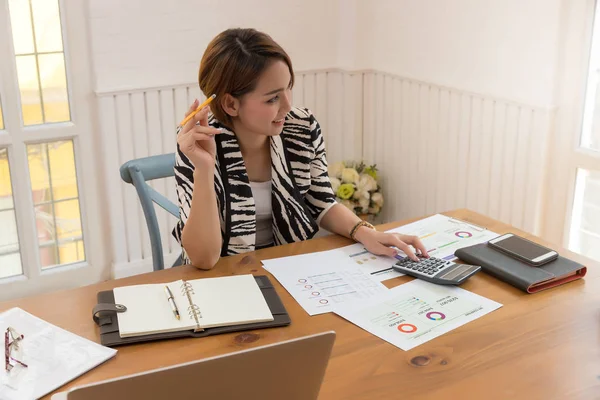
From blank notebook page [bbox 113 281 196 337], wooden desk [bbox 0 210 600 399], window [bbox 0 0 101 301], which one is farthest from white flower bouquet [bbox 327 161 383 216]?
blank notebook page [bbox 113 281 196 337]

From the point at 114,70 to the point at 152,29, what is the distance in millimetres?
245

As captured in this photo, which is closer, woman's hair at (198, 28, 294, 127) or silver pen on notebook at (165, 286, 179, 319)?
silver pen on notebook at (165, 286, 179, 319)

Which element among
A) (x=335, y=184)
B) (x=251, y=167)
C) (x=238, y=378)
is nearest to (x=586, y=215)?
(x=335, y=184)

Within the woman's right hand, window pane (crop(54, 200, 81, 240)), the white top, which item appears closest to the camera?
the woman's right hand

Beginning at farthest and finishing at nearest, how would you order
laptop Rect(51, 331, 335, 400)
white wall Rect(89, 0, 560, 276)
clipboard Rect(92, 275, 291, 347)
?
1. white wall Rect(89, 0, 560, 276)
2. clipboard Rect(92, 275, 291, 347)
3. laptop Rect(51, 331, 335, 400)

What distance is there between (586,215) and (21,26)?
2.36 meters

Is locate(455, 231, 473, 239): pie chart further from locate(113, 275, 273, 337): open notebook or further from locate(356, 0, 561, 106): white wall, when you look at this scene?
locate(356, 0, 561, 106): white wall

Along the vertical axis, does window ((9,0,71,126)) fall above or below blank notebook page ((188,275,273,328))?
above

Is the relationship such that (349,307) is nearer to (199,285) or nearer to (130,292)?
(199,285)

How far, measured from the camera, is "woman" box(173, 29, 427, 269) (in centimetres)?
163

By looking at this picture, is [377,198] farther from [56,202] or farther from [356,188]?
[56,202]

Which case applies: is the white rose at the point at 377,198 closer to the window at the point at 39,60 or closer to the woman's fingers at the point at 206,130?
the window at the point at 39,60

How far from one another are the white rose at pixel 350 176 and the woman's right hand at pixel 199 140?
1.68 meters

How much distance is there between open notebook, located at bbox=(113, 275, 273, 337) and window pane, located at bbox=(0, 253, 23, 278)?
1894 mm
